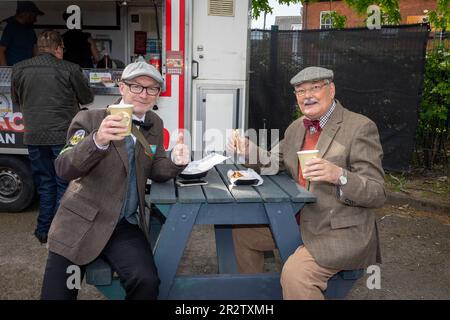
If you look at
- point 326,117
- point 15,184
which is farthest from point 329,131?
point 15,184

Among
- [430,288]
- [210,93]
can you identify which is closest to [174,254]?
[430,288]

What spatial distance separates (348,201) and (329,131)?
15.8 inches

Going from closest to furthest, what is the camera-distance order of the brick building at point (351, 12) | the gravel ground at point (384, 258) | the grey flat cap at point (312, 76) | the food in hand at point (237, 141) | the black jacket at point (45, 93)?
the grey flat cap at point (312, 76) < the food in hand at point (237, 141) < the gravel ground at point (384, 258) < the black jacket at point (45, 93) < the brick building at point (351, 12)

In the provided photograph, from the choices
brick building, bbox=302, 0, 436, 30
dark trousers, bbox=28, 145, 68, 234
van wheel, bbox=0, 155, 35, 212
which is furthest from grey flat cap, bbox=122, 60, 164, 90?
brick building, bbox=302, 0, 436, 30

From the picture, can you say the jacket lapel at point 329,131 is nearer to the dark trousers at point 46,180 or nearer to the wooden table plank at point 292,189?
the wooden table plank at point 292,189

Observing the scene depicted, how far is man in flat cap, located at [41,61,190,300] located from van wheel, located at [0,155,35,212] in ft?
8.92

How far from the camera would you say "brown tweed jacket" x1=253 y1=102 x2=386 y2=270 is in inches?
89.7

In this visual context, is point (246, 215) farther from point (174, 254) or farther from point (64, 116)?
point (64, 116)

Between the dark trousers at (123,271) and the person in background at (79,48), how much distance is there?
4.33 m

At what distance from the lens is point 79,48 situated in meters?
6.20

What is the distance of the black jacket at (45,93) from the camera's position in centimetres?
408

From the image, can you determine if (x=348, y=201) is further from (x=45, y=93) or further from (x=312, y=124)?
(x=45, y=93)

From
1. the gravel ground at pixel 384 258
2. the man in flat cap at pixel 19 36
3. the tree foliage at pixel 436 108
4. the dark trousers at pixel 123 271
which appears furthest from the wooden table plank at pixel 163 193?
the tree foliage at pixel 436 108

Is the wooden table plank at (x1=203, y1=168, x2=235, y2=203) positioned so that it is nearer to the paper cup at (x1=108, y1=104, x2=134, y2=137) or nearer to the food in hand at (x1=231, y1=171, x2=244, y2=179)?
the food in hand at (x1=231, y1=171, x2=244, y2=179)
